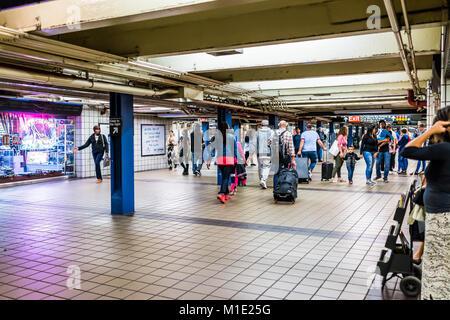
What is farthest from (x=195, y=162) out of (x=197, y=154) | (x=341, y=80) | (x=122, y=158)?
(x=122, y=158)

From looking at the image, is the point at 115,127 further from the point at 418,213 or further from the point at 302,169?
the point at 302,169

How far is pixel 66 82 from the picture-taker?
20.7 feet

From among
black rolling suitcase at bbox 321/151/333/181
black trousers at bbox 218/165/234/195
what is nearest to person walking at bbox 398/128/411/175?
black rolling suitcase at bbox 321/151/333/181

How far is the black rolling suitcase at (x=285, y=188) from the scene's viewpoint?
349 inches

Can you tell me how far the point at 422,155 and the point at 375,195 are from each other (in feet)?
23.9

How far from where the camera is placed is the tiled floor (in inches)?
160

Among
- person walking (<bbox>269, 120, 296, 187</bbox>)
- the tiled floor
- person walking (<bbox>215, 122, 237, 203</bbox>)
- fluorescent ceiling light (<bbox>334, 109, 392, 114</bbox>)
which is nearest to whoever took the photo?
the tiled floor

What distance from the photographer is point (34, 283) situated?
13.9ft

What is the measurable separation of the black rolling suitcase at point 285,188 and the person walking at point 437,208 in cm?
556

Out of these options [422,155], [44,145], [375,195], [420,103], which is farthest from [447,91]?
[44,145]

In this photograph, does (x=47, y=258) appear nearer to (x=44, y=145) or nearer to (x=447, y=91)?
(x=447, y=91)

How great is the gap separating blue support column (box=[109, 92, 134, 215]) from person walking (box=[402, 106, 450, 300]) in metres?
6.01

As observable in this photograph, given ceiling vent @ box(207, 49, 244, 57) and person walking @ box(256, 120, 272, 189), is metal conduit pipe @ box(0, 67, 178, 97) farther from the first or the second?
person walking @ box(256, 120, 272, 189)

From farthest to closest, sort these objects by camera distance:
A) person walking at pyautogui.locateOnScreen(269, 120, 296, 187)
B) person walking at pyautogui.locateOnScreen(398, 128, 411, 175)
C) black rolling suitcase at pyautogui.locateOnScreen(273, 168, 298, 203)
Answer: person walking at pyautogui.locateOnScreen(398, 128, 411, 175), person walking at pyautogui.locateOnScreen(269, 120, 296, 187), black rolling suitcase at pyautogui.locateOnScreen(273, 168, 298, 203)
